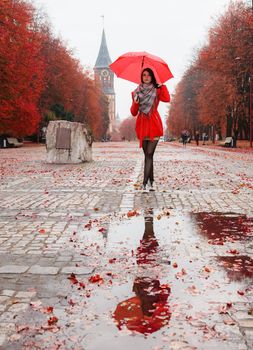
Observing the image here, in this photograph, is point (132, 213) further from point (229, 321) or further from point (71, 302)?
point (229, 321)

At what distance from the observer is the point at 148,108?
944 cm

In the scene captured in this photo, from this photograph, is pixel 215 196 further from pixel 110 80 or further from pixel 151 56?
pixel 110 80

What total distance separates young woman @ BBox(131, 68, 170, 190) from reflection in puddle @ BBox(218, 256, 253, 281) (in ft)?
17.0

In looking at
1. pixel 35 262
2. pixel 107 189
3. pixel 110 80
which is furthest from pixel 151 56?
pixel 110 80

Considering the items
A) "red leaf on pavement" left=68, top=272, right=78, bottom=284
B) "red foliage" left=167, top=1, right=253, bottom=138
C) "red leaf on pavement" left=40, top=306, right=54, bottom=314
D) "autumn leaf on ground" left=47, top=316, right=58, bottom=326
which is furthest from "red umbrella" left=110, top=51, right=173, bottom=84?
"red foliage" left=167, top=1, right=253, bottom=138

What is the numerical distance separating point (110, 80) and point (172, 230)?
196 m

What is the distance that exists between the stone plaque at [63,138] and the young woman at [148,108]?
9.18 m

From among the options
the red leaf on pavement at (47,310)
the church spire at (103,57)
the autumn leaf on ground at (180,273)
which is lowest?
the autumn leaf on ground at (180,273)

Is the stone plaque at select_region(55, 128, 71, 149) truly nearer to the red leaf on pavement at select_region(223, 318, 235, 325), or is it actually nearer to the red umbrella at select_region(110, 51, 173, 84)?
the red umbrella at select_region(110, 51, 173, 84)

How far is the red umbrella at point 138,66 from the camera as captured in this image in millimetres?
9621

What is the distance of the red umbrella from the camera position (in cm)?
962

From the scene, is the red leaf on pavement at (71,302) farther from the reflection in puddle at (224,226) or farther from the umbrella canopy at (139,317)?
the reflection in puddle at (224,226)

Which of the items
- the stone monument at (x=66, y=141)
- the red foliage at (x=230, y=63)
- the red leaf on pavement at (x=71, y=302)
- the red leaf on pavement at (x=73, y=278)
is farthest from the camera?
the red foliage at (x=230, y=63)

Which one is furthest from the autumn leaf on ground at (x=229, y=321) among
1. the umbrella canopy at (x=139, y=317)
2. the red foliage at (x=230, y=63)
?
the red foliage at (x=230, y=63)
